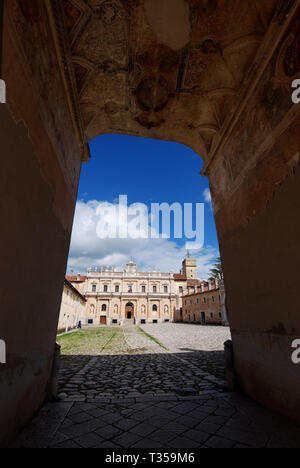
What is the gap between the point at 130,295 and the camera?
52406 mm

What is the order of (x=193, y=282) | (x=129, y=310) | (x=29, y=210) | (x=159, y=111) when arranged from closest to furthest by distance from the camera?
(x=29, y=210), (x=159, y=111), (x=129, y=310), (x=193, y=282)

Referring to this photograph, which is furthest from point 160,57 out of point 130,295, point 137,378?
point 130,295

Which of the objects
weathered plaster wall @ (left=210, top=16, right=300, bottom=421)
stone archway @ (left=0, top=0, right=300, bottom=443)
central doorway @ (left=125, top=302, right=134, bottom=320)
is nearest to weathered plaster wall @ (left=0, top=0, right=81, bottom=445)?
stone archway @ (left=0, top=0, right=300, bottom=443)

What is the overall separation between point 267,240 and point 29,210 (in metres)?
3.35

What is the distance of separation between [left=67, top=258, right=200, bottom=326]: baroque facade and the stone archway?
48.0 meters

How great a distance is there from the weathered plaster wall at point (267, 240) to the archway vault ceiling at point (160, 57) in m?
0.70

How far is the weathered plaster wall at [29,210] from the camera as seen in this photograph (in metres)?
2.13

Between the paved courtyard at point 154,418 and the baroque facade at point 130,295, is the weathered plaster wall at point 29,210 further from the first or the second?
the baroque facade at point 130,295

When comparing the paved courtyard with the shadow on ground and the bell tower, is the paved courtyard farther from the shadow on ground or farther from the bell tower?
the bell tower

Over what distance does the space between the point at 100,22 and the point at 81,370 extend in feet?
25.3

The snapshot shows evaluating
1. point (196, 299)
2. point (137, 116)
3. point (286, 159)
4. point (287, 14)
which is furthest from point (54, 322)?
point (196, 299)

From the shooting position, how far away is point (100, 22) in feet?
11.8

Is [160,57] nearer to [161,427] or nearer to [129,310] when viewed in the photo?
[161,427]

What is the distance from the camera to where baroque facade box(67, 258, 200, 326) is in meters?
51.0
